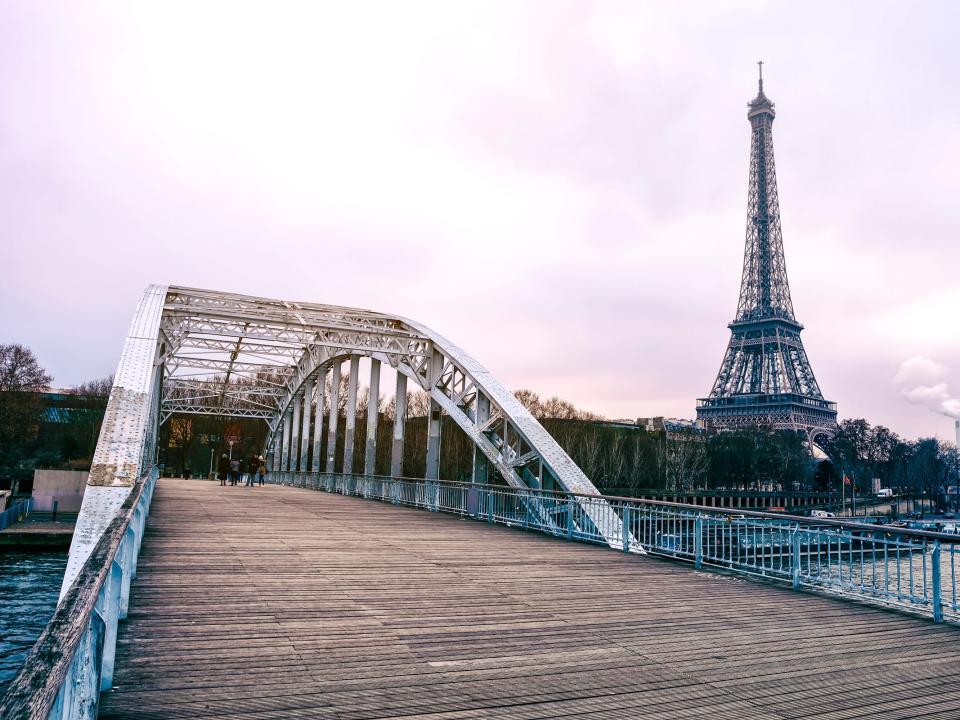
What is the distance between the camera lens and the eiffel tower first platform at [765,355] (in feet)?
250

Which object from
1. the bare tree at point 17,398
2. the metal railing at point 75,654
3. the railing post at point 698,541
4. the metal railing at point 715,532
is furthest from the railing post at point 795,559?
the bare tree at point 17,398

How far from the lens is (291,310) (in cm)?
2320

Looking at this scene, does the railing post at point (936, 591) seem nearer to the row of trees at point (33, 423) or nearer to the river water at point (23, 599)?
the river water at point (23, 599)

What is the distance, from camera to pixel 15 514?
32.4 meters

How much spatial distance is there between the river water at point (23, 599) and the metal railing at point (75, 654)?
816cm

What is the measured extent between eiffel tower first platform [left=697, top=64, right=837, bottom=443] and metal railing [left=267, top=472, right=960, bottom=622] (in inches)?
2494

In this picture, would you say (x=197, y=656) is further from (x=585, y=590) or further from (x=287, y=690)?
(x=585, y=590)

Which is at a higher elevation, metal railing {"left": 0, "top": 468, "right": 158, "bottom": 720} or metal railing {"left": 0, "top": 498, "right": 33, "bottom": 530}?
metal railing {"left": 0, "top": 468, "right": 158, "bottom": 720}

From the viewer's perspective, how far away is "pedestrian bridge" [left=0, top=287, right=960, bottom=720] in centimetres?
385

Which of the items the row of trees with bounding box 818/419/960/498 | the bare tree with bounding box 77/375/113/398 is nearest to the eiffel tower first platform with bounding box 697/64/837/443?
the row of trees with bounding box 818/419/960/498

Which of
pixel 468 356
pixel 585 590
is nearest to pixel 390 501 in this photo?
pixel 468 356

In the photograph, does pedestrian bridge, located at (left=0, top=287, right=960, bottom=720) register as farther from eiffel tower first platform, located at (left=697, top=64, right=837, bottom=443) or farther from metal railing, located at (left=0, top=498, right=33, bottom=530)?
eiffel tower first platform, located at (left=697, top=64, right=837, bottom=443)

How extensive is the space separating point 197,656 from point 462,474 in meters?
42.6

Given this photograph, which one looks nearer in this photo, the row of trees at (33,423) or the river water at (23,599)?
the river water at (23,599)
